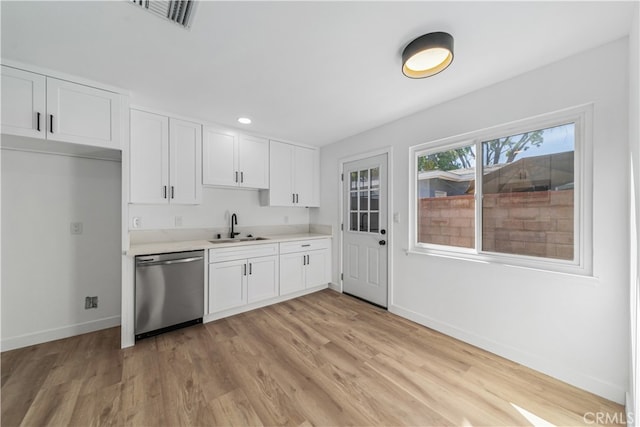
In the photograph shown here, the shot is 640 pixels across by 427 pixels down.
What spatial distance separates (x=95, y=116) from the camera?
215 cm

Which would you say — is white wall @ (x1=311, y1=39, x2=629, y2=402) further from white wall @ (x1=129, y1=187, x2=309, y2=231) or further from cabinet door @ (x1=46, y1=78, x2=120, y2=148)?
cabinet door @ (x1=46, y1=78, x2=120, y2=148)

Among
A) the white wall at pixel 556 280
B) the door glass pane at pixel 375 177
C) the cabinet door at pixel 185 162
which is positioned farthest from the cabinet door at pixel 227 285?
the white wall at pixel 556 280

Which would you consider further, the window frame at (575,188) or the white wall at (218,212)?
the white wall at (218,212)

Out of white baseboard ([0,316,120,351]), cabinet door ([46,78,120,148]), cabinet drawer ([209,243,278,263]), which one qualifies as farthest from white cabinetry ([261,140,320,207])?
white baseboard ([0,316,120,351])

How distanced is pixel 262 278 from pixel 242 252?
0.47 meters

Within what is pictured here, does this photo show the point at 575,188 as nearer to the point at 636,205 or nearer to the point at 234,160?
the point at 636,205

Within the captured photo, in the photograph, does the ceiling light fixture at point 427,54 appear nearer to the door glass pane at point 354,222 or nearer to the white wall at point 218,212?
the door glass pane at point 354,222

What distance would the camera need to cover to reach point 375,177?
3348 millimetres

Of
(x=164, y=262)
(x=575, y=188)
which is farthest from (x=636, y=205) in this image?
(x=164, y=262)

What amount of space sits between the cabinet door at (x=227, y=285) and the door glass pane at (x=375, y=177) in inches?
80.4

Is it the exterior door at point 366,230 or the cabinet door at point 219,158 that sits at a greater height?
the cabinet door at point 219,158

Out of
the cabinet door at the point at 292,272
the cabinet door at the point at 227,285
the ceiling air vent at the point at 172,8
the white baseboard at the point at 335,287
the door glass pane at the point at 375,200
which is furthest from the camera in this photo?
the white baseboard at the point at 335,287

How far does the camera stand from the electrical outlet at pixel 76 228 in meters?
2.50

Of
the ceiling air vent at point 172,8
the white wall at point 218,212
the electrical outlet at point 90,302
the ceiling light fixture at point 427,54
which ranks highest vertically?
the ceiling air vent at point 172,8
